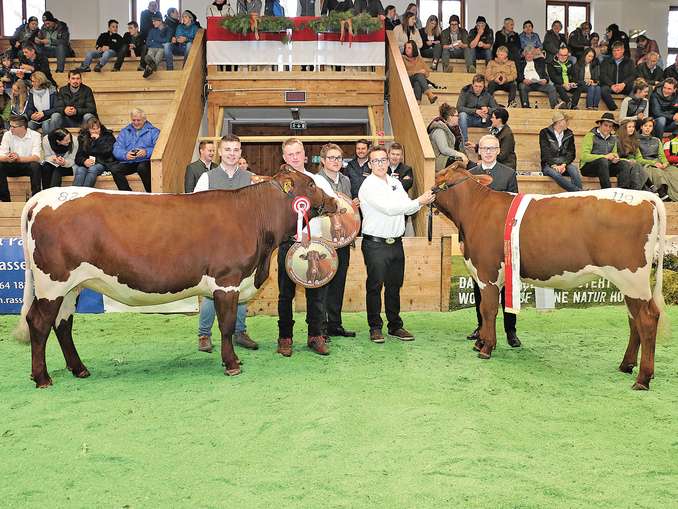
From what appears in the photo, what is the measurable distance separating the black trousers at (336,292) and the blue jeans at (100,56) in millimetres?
8446

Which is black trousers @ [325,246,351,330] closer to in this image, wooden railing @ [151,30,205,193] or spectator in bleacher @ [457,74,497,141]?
wooden railing @ [151,30,205,193]

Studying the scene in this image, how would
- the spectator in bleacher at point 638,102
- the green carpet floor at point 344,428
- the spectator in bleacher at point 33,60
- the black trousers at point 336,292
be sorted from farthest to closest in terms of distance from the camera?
the spectator in bleacher at point 33,60, the spectator in bleacher at point 638,102, the black trousers at point 336,292, the green carpet floor at point 344,428

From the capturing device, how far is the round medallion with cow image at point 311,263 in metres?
5.48

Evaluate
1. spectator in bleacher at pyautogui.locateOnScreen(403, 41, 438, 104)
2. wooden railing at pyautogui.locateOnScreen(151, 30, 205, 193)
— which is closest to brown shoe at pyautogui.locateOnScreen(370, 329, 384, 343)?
wooden railing at pyautogui.locateOnScreen(151, 30, 205, 193)

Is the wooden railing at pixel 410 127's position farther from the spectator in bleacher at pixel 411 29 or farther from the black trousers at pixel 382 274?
the spectator in bleacher at pixel 411 29

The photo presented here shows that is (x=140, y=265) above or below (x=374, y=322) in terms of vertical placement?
above

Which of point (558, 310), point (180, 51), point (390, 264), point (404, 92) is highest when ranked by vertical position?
point (180, 51)

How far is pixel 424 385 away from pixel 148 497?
2262 millimetres

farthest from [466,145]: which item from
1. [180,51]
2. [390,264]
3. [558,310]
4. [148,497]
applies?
[148,497]

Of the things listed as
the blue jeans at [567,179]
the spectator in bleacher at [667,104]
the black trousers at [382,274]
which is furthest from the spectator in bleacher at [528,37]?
the black trousers at [382,274]

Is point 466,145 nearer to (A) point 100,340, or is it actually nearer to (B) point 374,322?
(B) point 374,322

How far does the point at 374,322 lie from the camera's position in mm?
6156

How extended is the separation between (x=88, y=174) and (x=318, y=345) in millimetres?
4640

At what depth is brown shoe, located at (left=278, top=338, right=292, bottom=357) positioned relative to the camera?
222 inches
